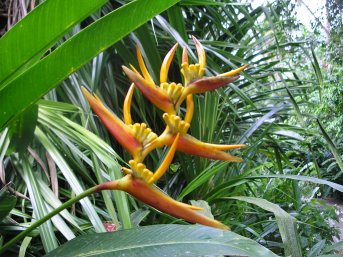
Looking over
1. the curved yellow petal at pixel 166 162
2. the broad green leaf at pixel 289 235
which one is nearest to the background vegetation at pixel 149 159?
the broad green leaf at pixel 289 235

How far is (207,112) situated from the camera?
1.02m

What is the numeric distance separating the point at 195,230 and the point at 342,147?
3933mm

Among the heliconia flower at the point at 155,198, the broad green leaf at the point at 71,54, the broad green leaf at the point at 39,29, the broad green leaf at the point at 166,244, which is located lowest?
the broad green leaf at the point at 166,244

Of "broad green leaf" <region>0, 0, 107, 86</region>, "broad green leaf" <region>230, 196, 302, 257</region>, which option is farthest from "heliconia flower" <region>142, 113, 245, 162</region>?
"broad green leaf" <region>230, 196, 302, 257</region>

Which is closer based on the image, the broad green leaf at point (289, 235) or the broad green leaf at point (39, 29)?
the broad green leaf at point (39, 29)

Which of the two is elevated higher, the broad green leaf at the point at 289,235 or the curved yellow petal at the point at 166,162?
the curved yellow petal at the point at 166,162

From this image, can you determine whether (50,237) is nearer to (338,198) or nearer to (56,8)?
(56,8)

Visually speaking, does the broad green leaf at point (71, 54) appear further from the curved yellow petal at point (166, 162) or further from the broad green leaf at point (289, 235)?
the broad green leaf at point (289, 235)

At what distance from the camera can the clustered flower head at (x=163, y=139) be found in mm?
301

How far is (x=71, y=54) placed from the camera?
12.5 inches

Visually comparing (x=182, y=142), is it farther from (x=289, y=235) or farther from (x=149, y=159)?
(x=149, y=159)

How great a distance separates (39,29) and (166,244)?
0.64ft

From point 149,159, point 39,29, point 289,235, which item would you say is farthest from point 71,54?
point 149,159

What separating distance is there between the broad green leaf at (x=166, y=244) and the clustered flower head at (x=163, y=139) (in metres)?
0.02
